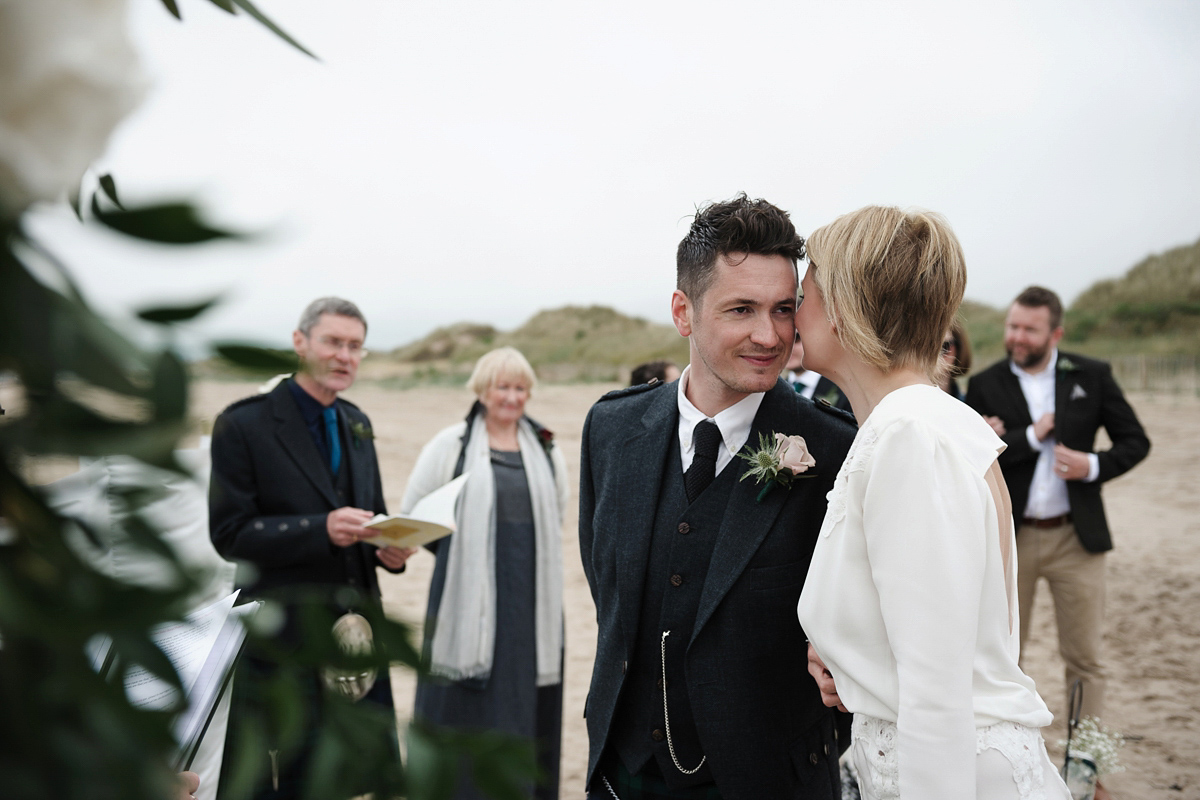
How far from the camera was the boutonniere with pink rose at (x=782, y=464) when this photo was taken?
2189mm

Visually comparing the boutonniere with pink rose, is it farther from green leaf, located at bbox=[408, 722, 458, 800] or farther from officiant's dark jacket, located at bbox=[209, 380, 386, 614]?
officiant's dark jacket, located at bbox=[209, 380, 386, 614]

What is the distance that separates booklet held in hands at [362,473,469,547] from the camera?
11.2 ft

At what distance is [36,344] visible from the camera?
33 cm

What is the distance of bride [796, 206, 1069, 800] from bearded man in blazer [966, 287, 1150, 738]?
3.76 metres

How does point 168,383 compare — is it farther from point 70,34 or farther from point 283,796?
point 283,796

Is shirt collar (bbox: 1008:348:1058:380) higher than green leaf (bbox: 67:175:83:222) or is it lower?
lower

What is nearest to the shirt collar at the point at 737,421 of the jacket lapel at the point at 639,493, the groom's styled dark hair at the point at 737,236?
the jacket lapel at the point at 639,493

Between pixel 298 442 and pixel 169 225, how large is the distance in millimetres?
3583

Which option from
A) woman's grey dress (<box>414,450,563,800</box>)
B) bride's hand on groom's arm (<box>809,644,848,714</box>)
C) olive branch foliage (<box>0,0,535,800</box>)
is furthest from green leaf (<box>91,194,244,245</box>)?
woman's grey dress (<box>414,450,563,800</box>)

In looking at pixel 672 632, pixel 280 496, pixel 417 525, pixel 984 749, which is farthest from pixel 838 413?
pixel 280 496

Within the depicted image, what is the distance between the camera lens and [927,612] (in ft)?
5.26

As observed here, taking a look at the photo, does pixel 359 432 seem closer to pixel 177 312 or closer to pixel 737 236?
pixel 737 236

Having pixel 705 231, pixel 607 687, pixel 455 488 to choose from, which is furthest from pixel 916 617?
pixel 455 488

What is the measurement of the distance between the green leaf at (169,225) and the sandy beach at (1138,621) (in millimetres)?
61
